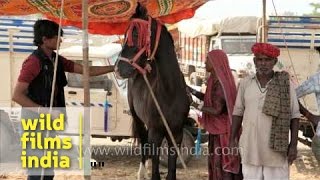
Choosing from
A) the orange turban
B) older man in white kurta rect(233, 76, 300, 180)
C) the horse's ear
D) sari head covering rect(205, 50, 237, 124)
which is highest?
the horse's ear

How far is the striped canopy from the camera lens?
520cm

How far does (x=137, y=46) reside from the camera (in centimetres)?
512

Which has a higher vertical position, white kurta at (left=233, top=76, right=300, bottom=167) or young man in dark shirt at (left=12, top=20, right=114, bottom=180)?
young man in dark shirt at (left=12, top=20, right=114, bottom=180)

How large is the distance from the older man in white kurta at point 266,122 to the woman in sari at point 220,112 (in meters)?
0.49

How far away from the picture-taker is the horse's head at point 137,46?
4.96 meters

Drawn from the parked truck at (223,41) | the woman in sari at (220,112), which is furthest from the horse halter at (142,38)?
the parked truck at (223,41)

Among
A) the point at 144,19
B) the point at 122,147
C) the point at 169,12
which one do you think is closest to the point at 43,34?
the point at 144,19

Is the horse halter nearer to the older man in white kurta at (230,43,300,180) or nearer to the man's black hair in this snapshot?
the man's black hair

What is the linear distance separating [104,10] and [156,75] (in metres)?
0.97

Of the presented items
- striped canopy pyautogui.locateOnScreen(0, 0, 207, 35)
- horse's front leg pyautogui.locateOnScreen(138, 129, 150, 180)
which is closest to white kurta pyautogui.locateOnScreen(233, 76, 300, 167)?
striped canopy pyautogui.locateOnScreen(0, 0, 207, 35)

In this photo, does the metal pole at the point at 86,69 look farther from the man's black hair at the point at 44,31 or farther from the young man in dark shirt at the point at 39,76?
the man's black hair at the point at 44,31

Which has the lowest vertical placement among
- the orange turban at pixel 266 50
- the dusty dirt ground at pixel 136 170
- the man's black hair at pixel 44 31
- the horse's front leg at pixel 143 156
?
the dusty dirt ground at pixel 136 170

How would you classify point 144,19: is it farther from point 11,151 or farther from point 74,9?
point 11,151

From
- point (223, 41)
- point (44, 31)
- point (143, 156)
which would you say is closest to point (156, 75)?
point (44, 31)
